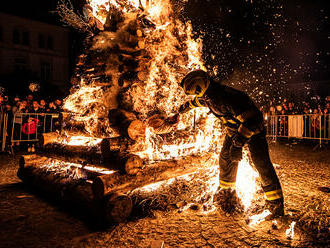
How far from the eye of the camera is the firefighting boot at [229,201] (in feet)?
11.2

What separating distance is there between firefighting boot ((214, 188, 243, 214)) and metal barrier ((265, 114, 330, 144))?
8116mm

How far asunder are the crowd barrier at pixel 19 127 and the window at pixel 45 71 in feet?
65.2

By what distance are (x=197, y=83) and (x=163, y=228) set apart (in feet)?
6.81

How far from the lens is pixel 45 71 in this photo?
26891mm

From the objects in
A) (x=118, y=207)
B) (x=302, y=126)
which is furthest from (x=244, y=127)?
(x=302, y=126)

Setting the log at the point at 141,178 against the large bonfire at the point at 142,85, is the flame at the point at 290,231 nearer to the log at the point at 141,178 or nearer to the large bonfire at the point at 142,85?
the large bonfire at the point at 142,85

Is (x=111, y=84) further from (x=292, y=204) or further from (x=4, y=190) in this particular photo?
(x=292, y=204)

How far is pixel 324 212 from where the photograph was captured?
3.31 m

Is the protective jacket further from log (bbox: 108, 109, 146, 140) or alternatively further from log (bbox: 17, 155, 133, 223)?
log (bbox: 17, 155, 133, 223)

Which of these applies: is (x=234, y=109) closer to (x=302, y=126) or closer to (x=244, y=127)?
(x=244, y=127)

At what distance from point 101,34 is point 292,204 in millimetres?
4828

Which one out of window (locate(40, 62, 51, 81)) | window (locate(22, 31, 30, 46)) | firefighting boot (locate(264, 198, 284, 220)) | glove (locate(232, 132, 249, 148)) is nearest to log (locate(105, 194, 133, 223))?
glove (locate(232, 132, 249, 148))

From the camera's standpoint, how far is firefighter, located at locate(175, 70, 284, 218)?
3.07m

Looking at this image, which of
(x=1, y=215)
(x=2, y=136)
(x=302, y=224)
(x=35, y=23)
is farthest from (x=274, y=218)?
(x=35, y=23)
